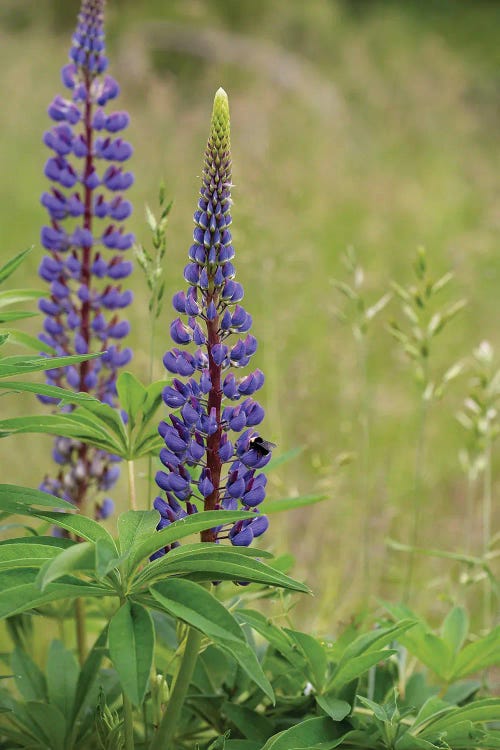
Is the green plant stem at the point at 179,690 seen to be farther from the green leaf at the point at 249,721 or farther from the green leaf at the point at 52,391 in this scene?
the green leaf at the point at 52,391

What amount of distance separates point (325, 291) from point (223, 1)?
7.55 metres

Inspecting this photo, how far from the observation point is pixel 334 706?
1.41 metres

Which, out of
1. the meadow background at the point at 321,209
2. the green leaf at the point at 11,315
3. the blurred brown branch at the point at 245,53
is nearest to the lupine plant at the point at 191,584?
the green leaf at the point at 11,315

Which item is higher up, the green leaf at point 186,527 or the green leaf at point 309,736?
the green leaf at point 186,527

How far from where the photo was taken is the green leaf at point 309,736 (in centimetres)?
132

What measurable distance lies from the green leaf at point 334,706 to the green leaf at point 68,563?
0.46 m

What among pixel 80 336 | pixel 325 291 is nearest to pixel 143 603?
pixel 80 336

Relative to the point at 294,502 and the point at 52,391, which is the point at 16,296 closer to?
the point at 52,391

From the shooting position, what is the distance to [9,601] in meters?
1.13

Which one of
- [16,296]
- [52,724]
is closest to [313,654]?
[52,724]

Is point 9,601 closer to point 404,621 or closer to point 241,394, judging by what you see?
point 241,394

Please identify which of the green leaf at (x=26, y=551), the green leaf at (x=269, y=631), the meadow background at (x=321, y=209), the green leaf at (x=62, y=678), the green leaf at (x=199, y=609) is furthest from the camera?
the meadow background at (x=321, y=209)

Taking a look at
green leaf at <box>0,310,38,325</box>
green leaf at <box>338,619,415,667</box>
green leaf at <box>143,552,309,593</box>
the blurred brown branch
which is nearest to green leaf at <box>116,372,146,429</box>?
green leaf at <box>0,310,38,325</box>

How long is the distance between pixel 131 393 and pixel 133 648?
0.56m
